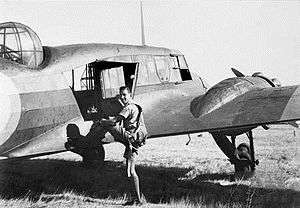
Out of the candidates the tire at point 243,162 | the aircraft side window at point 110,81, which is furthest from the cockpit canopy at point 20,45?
the tire at point 243,162

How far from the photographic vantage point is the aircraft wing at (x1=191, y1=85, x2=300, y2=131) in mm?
7469

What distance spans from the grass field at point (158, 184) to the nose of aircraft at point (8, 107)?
145 cm

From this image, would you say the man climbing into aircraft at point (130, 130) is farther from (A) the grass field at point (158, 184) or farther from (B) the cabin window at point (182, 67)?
(B) the cabin window at point (182, 67)

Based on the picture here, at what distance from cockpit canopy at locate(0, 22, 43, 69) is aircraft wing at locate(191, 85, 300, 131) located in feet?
12.0

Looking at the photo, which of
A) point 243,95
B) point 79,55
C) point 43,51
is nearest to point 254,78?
point 243,95

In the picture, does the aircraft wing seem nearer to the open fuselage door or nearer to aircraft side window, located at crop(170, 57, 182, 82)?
aircraft side window, located at crop(170, 57, 182, 82)

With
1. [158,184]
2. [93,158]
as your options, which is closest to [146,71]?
[158,184]

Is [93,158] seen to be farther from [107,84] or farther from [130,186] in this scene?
[130,186]

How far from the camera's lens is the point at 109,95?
1016 cm

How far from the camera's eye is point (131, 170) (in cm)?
720

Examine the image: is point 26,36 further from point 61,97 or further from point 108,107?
point 108,107

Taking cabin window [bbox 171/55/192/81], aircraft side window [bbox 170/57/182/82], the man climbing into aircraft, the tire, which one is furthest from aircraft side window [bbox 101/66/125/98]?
the tire

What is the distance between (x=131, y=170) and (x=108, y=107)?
314 cm

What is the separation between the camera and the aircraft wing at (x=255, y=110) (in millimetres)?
7469
